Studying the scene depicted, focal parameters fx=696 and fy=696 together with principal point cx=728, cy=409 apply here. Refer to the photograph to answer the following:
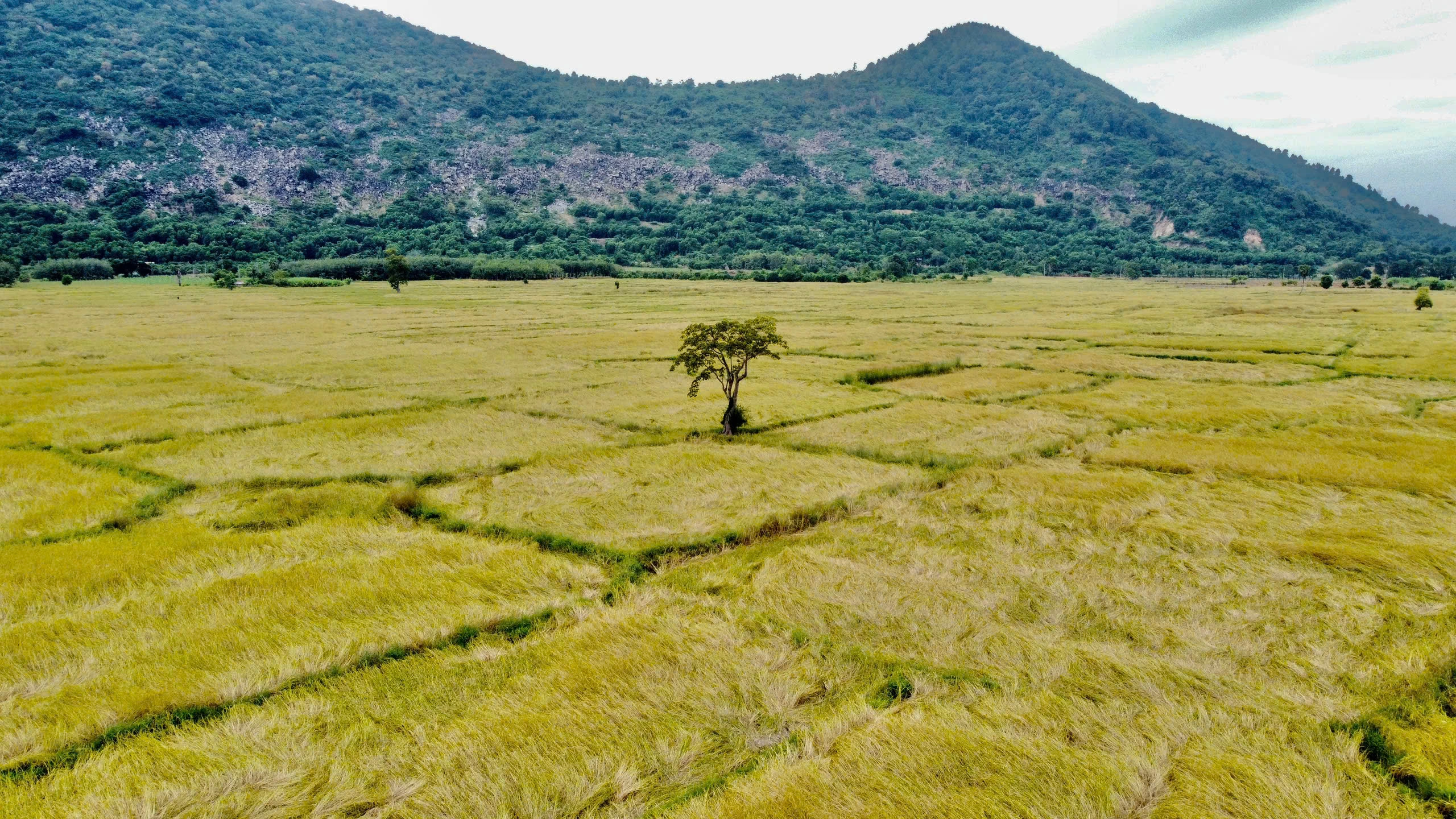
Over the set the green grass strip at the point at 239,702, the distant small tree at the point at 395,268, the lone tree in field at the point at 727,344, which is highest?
the distant small tree at the point at 395,268

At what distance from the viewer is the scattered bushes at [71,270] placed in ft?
403

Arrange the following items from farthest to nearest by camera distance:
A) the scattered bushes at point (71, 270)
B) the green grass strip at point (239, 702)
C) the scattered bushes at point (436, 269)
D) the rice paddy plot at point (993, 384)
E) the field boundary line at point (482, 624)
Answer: the scattered bushes at point (436, 269)
the scattered bushes at point (71, 270)
the rice paddy plot at point (993, 384)
the field boundary line at point (482, 624)
the green grass strip at point (239, 702)

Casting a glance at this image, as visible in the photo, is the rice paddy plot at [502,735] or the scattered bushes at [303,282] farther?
the scattered bushes at [303,282]

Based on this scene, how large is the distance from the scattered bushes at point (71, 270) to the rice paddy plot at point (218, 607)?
5940 inches

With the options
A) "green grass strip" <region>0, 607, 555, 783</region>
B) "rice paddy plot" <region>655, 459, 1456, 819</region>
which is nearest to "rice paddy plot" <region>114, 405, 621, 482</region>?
"green grass strip" <region>0, 607, 555, 783</region>

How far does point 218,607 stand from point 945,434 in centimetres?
2096

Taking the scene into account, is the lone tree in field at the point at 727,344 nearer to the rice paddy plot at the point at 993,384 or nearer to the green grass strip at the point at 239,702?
the rice paddy plot at the point at 993,384

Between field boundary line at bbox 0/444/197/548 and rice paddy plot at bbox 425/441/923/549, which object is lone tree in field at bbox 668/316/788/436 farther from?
field boundary line at bbox 0/444/197/548

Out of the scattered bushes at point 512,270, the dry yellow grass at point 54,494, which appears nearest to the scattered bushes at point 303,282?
the scattered bushes at point 512,270

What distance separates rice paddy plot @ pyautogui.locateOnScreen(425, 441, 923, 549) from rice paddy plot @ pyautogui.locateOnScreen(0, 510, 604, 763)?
1.73m

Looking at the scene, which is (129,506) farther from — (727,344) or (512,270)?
(512,270)

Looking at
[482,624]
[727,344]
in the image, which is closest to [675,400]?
[727,344]

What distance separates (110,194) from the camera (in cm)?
19538

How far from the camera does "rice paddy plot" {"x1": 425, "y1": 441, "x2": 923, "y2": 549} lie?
50.7 feet
